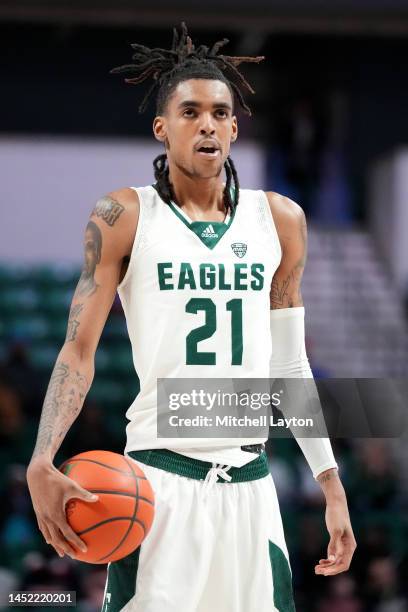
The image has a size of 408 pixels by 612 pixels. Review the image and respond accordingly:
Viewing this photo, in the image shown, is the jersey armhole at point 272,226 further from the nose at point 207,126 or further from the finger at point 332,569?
the finger at point 332,569

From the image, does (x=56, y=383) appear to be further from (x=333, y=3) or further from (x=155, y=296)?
(x=333, y=3)

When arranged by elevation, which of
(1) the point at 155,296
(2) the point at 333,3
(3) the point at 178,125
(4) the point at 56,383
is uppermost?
(2) the point at 333,3

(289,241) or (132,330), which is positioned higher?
(289,241)

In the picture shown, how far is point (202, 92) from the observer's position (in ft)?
11.1

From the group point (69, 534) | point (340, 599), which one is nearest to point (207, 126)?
point (69, 534)

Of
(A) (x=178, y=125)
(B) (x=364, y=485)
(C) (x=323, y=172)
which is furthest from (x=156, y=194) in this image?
(C) (x=323, y=172)

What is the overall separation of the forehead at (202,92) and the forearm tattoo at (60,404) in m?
0.93

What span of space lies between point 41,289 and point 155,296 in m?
7.68

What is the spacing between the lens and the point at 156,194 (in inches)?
137

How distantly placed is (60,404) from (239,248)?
2.45 ft

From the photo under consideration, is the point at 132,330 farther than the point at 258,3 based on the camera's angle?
No

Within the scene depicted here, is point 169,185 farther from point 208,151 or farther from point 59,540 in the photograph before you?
point 59,540

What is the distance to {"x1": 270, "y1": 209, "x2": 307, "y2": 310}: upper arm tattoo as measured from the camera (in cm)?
355

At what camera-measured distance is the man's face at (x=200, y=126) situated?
3354 mm
